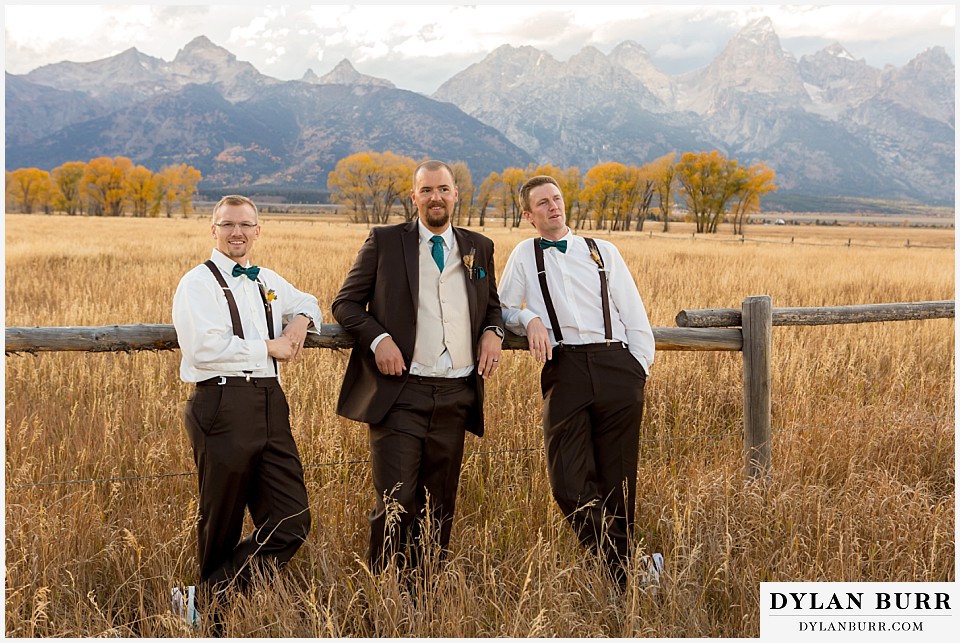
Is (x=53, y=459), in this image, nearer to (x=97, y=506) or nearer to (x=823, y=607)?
(x=97, y=506)

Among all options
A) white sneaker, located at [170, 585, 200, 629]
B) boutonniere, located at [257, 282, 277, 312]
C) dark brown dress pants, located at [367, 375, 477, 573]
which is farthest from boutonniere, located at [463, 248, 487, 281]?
white sneaker, located at [170, 585, 200, 629]

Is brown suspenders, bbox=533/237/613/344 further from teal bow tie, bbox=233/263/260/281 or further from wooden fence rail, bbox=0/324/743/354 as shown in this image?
teal bow tie, bbox=233/263/260/281

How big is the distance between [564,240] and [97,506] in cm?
285

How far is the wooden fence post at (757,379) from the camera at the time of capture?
4.41 meters

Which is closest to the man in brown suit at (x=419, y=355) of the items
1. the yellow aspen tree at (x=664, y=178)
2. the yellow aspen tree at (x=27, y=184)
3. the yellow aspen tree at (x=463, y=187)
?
the yellow aspen tree at (x=463, y=187)

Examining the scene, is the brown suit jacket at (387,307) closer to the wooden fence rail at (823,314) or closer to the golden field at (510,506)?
the golden field at (510,506)

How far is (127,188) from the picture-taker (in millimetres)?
88812

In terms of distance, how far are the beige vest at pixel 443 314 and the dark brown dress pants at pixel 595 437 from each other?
1.66ft

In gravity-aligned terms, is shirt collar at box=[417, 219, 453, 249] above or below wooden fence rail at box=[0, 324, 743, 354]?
above

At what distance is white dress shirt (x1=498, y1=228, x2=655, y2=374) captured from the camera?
355 cm

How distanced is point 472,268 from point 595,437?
3.39 ft

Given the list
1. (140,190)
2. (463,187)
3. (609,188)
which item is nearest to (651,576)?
(463,187)

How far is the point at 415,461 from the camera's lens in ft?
10.9

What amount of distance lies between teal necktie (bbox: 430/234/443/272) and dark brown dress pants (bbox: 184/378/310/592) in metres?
0.92
